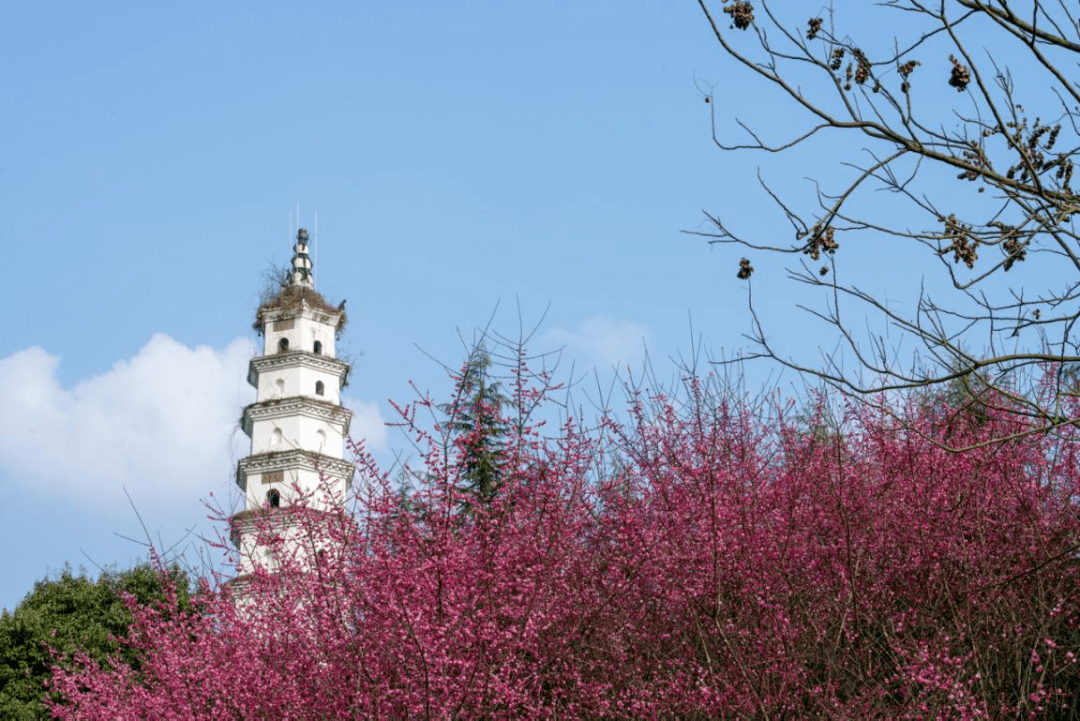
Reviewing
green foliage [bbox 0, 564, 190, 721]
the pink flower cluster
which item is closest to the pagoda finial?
green foliage [bbox 0, 564, 190, 721]

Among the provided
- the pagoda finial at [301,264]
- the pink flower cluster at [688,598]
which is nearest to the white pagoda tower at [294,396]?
the pagoda finial at [301,264]

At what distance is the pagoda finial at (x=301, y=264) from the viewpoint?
145 ft

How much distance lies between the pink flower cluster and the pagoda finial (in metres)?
33.0

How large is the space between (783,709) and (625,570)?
2.53 meters

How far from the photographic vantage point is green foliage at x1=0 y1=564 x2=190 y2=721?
21859 mm

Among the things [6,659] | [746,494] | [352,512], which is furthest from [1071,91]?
[6,659]

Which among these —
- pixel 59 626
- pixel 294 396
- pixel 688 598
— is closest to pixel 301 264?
pixel 294 396

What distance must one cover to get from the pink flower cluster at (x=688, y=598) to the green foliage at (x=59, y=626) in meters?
11.1

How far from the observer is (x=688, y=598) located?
30.7 feet

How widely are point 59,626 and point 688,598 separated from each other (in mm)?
17766

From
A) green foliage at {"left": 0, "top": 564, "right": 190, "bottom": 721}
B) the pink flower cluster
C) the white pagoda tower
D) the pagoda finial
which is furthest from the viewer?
the pagoda finial

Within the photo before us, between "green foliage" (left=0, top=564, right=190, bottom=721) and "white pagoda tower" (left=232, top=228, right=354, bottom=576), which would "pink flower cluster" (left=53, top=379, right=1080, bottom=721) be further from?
"white pagoda tower" (left=232, top=228, right=354, bottom=576)

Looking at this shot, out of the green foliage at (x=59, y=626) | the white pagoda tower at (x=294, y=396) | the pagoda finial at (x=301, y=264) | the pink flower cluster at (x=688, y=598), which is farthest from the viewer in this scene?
the pagoda finial at (x=301, y=264)

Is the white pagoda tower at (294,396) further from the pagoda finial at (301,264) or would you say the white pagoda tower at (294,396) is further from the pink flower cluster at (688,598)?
the pink flower cluster at (688,598)
